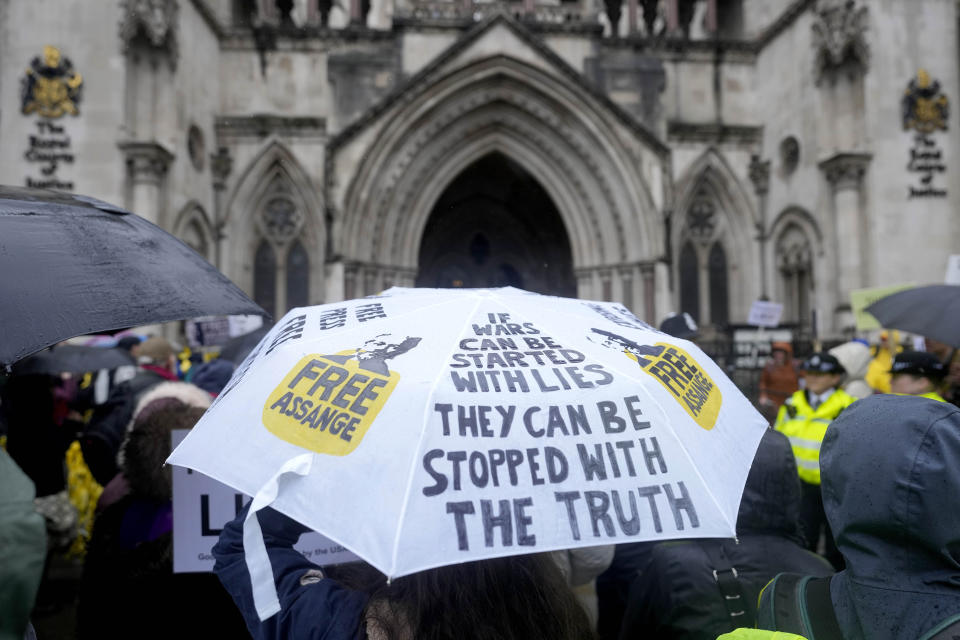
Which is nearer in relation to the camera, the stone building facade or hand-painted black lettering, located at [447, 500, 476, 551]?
hand-painted black lettering, located at [447, 500, 476, 551]

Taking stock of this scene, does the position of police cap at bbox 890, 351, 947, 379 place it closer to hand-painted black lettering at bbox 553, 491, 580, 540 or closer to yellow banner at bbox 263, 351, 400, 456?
hand-painted black lettering at bbox 553, 491, 580, 540

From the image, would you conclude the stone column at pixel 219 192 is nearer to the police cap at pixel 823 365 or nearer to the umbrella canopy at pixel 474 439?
the police cap at pixel 823 365

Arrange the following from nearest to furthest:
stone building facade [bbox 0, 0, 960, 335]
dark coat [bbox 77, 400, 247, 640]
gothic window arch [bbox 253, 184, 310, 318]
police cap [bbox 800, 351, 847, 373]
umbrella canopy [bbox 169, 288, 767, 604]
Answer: umbrella canopy [bbox 169, 288, 767, 604], dark coat [bbox 77, 400, 247, 640], police cap [bbox 800, 351, 847, 373], stone building facade [bbox 0, 0, 960, 335], gothic window arch [bbox 253, 184, 310, 318]

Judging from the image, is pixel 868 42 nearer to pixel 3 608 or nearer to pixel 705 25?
pixel 705 25

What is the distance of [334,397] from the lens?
1566 mm

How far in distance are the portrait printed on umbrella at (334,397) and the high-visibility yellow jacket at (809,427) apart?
3.55 meters

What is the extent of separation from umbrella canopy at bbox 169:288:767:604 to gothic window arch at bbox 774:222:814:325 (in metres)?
14.5

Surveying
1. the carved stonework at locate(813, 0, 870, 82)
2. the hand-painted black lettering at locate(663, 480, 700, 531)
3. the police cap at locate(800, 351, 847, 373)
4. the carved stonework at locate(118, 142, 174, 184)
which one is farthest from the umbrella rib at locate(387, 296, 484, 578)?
the carved stonework at locate(813, 0, 870, 82)

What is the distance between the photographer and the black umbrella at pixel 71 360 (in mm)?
4672

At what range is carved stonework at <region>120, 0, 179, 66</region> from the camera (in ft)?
38.3

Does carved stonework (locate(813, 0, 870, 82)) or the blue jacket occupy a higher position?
carved stonework (locate(813, 0, 870, 82))

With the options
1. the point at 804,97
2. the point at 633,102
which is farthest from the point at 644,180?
the point at 804,97

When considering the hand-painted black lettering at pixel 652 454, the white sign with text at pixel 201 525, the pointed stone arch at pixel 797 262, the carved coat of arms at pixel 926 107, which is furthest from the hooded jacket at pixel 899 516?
the carved coat of arms at pixel 926 107

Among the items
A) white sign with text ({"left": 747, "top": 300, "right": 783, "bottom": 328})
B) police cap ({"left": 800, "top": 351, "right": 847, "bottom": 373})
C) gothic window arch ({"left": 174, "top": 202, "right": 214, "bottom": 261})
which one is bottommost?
police cap ({"left": 800, "top": 351, "right": 847, "bottom": 373})
